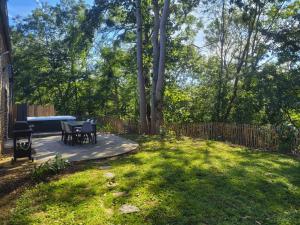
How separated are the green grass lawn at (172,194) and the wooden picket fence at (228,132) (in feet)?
8.55

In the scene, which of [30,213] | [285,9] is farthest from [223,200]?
[285,9]

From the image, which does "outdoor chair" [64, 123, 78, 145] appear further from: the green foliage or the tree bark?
the green foliage

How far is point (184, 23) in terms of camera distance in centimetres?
2048

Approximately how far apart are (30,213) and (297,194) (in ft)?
15.4

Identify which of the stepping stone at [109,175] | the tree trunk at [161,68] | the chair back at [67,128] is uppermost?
the tree trunk at [161,68]

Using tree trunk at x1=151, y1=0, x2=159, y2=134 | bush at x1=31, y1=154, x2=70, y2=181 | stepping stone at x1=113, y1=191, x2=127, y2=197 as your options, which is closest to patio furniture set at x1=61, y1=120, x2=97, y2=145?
bush at x1=31, y1=154, x2=70, y2=181

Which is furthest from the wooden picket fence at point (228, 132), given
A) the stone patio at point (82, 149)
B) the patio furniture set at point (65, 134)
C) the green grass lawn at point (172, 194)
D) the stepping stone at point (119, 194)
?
the stepping stone at point (119, 194)

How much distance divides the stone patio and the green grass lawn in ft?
3.32

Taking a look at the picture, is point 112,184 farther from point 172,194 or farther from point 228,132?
point 228,132

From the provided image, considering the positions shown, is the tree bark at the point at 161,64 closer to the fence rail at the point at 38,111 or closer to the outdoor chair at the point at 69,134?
the outdoor chair at the point at 69,134

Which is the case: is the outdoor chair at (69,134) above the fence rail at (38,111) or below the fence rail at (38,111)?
below

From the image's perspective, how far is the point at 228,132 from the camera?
13.0 metres

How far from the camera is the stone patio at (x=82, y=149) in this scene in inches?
341

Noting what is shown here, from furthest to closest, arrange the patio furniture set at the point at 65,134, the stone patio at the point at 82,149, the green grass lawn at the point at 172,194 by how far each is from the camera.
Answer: the stone patio at the point at 82,149, the patio furniture set at the point at 65,134, the green grass lawn at the point at 172,194
